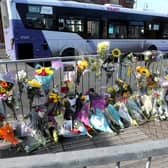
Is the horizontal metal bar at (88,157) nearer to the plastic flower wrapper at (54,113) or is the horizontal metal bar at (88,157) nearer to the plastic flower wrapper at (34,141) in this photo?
the plastic flower wrapper at (34,141)

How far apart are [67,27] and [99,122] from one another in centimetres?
656

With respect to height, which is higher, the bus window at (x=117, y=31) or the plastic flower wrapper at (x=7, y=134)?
the bus window at (x=117, y=31)

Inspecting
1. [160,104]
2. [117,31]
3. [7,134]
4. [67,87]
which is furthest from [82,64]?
Result: [117,31]

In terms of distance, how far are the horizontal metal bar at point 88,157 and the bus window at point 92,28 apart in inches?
347

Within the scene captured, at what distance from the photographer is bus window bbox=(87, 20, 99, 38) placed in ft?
31.4

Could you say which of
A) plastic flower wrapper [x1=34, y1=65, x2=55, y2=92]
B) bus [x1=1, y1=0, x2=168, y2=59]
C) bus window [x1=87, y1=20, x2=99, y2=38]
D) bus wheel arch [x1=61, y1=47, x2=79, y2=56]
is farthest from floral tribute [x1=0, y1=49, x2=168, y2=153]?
bus window [x1=87, y1=20, x2=99, y2=38]

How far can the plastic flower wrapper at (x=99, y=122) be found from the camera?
3236 millimetres

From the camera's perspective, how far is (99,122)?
10.7 ft

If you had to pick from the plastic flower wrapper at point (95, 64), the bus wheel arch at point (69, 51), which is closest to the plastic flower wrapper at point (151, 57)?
the plastic flower wrapper at point (95, 64)

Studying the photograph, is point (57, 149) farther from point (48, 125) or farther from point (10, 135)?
point (10, 135)

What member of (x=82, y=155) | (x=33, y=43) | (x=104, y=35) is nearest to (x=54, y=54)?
(x=33, y=43)

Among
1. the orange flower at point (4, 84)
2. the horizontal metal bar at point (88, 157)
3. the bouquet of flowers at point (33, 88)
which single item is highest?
the horizontal metal bar at point (88, 157)

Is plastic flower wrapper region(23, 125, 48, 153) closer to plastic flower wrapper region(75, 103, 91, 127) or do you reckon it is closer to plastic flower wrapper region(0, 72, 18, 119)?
plastic flower wrapper region(0, 72, 18, 119)

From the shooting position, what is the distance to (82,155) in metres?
1.01
